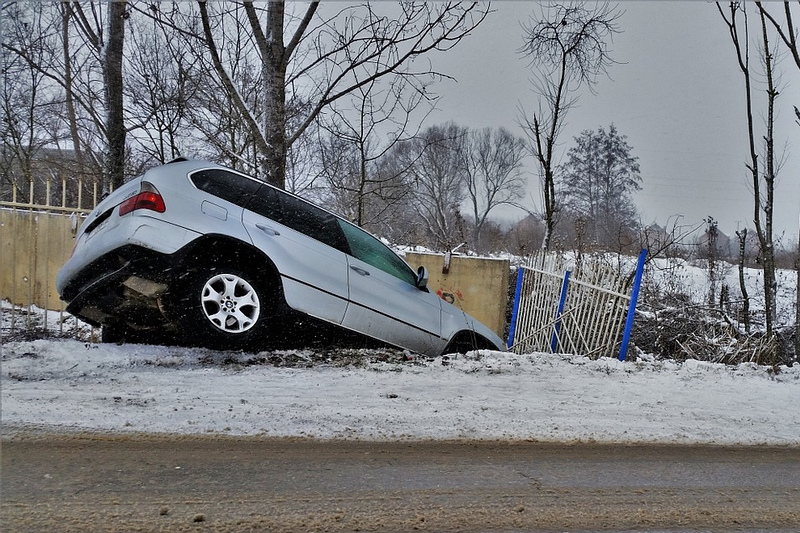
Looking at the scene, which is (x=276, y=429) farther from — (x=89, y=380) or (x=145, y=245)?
(x=145, y=245)

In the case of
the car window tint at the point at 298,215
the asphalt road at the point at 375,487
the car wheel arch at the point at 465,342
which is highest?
the car window tint at the point at 298,215

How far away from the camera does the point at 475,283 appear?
32.7 feet

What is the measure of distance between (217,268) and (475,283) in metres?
5.98

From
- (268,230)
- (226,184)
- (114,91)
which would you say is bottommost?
(268,230)

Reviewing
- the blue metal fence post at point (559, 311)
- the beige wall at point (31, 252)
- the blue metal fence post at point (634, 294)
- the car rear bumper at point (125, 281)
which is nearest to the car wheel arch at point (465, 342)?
the blue metal fence post at point (559, 311)

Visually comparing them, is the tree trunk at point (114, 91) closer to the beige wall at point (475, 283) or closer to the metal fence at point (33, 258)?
the metal fence at point (33, 258)

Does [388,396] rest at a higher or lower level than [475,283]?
lower

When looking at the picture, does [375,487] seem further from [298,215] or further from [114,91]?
[114,91]

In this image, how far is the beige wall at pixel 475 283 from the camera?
9938 mm

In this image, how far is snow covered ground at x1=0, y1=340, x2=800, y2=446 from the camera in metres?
3.42

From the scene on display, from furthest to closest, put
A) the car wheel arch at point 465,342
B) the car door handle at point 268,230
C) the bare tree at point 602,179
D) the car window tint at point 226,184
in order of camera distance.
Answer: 1. the bare tree at point 602,179
2. the car wheel arch at point 465,342
3. the car door handle at point 268,230
4. the car window tint at point 226,184

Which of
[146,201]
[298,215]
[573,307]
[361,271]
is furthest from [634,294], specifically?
[146,201]


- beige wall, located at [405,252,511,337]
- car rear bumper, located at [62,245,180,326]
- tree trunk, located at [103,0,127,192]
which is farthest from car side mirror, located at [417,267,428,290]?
tree trunk, located at [103,0,127,192]

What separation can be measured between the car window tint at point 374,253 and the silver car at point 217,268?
1.2 inches
